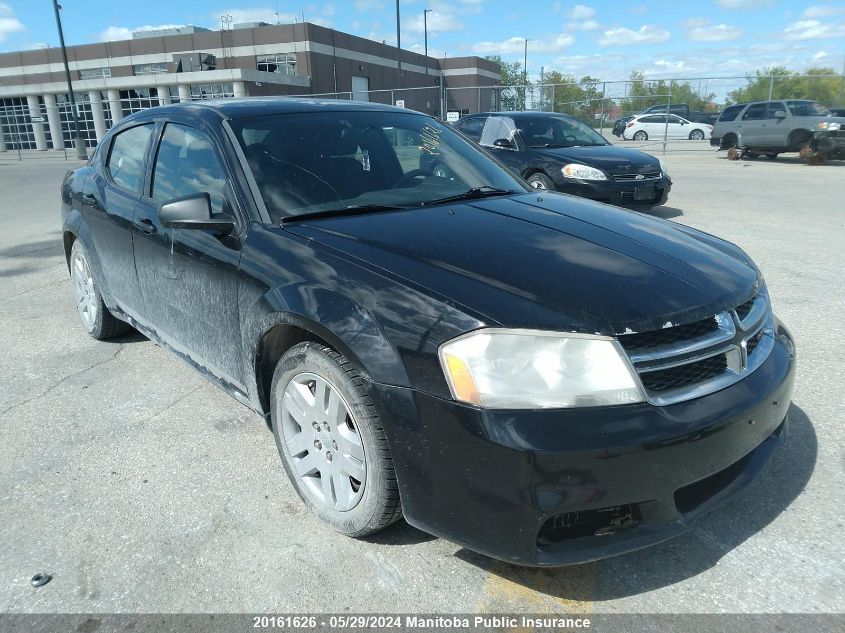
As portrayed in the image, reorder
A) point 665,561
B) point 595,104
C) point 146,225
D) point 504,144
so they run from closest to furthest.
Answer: point 665,561
point 146,225
point 504,144
point 595,104

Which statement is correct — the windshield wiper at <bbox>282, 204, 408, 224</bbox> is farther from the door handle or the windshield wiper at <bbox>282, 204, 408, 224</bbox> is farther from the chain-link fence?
the chain-link fence

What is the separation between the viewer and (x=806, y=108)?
18062mm

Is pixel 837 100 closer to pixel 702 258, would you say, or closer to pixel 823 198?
pixel 823 198

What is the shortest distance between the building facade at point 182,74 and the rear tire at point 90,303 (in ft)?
103

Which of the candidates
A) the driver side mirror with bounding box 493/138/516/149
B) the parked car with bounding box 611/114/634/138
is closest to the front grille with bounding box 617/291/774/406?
Answer: the driver side mirror with bounding box 493/138/516/149

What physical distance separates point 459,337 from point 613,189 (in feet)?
24.8

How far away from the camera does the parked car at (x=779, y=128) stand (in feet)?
56.5

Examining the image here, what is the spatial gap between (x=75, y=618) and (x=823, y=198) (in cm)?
1287

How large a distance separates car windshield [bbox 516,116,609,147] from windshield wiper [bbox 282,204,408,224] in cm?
745

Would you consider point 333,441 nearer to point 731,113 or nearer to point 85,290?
point 85,290

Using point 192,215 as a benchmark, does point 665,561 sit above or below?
below

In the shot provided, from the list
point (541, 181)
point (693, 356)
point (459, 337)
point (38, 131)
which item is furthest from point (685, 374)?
point (38, 131)

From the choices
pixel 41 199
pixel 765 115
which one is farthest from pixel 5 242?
pixel 765 115

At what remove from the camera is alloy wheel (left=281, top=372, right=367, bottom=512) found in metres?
2.35
